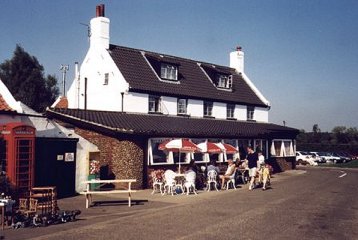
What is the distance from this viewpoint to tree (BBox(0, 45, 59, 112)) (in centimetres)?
6112

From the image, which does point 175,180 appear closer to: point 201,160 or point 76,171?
point 76,171

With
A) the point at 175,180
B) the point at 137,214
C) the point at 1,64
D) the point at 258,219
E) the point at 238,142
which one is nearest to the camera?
the point at 258,219

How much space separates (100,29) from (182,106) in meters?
8.35

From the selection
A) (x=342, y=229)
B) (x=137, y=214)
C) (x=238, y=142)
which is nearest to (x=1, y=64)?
(x=238, y=142)

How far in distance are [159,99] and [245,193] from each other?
39.0 ft

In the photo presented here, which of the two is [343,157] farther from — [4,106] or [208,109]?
[4,106]

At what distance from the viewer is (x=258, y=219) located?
12.8m

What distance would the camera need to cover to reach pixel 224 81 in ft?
121

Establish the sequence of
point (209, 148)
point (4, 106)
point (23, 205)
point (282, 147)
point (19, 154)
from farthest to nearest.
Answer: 1. point (282, 147)
2. point (209, 148)
3. point (4, 106)
4. point (19, 154)
5. point (23, 205)

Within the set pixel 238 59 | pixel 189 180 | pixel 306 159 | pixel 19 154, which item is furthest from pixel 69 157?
pixel 306 159

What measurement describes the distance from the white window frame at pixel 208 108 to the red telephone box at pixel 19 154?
62.7ft

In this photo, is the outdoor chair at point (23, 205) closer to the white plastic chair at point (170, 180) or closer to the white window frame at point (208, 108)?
the white plastic chair at point (170, 180)

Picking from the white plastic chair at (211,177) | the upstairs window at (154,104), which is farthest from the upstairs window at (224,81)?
the white plastic chair at (211,177)

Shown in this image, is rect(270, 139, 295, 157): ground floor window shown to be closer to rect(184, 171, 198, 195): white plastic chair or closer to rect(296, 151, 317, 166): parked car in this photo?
rect(296, 151, 317, 166): parked car
